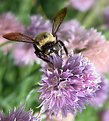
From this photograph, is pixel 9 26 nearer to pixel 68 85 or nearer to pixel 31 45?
pixel 31 45

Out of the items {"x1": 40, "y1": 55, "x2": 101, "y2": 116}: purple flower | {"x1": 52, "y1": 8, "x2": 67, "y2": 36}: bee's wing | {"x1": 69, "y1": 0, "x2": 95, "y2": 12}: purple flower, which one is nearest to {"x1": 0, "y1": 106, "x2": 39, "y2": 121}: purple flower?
{"x1": 40, "y1": 55, "x2": 101, "y2": 116}: purple flower

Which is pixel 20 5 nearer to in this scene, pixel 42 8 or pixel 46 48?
pixel 42 8

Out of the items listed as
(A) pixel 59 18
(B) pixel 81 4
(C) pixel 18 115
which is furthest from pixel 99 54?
(B) pixel 81 4

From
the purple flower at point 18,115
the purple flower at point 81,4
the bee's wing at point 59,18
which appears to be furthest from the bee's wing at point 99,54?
the purple flower at point 81,4

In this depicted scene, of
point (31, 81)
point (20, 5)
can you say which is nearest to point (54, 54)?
point (31, 81)

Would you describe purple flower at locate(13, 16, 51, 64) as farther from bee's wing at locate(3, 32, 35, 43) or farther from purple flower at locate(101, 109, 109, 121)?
purple flower at locate(101, 109, 109, 121)

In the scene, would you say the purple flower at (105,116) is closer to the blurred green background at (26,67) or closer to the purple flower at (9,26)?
the blurred green background at (26,67)
